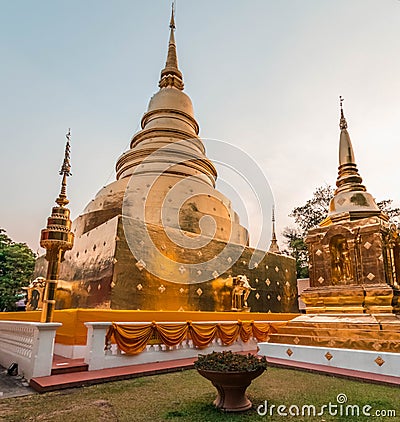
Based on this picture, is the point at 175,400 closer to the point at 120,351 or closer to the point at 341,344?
the point at 120,351

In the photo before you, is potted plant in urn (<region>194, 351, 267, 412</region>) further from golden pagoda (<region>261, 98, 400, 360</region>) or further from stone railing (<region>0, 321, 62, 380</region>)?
golden pagoda (<region>261, 98, 400, 360</region>)

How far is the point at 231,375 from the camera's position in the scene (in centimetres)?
383

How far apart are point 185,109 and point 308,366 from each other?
14635mm

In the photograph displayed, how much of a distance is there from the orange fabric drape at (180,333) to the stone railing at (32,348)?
1.18 m

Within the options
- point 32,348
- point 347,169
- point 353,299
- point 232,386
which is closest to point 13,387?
point 32,348

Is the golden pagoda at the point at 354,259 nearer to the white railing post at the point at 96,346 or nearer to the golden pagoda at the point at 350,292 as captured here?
the golden pagoda at the point at 350,292

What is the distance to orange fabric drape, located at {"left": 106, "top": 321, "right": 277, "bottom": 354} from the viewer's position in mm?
6758

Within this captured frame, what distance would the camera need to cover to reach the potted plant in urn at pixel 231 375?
3.87 metres

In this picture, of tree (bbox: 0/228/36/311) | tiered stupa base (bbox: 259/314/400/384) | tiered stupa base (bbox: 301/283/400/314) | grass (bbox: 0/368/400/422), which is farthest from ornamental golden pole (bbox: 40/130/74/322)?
tree (bbox: 0/228/36/311)

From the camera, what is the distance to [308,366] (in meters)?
6.56

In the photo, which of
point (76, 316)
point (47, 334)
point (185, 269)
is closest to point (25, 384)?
point (47, 334)

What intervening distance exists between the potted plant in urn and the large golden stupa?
18.8 feet

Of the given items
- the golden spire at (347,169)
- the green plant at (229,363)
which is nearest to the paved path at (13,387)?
the green plant at (229,363)

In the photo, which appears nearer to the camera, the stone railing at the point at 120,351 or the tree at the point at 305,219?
the stone railing at the point at 120,351
